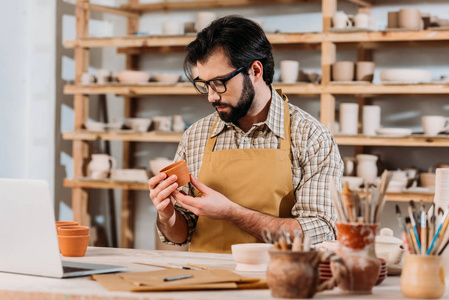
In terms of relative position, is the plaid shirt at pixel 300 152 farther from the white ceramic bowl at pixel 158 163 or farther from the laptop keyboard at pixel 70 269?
the white ceramic bowl at pixel 158 163

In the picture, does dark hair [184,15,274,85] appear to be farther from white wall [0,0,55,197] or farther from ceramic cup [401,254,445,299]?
white wall [0,0,55,197]

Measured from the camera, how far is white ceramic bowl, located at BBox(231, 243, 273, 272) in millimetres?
1761

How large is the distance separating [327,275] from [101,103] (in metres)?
3.60

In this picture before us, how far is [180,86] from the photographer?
13.9 ft

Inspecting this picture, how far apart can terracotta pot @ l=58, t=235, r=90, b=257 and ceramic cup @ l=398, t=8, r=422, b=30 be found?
249 centimetres

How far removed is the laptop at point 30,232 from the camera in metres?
1.63

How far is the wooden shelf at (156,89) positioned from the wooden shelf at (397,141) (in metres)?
0.33

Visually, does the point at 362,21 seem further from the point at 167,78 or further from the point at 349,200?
the point at 349,200

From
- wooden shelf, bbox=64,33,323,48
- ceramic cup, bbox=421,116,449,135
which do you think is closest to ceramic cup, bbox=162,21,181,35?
wooden shelf, bbox=64,33,323,48

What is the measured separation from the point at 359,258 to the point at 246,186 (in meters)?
1.00

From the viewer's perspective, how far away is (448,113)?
4098 millimetres

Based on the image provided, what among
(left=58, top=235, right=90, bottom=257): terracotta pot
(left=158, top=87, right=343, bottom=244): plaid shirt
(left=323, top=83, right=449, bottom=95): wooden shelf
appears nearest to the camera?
(left=58, top=235, right=90, bottom=257): terracotta pot

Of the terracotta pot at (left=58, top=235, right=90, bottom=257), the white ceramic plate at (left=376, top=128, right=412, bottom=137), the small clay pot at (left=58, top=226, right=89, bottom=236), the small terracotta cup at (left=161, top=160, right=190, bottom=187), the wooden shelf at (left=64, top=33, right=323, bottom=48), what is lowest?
the terracotta pot at (left=58, top=235, right=90, bottom=257)

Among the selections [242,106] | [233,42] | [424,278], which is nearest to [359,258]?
[424,278]
